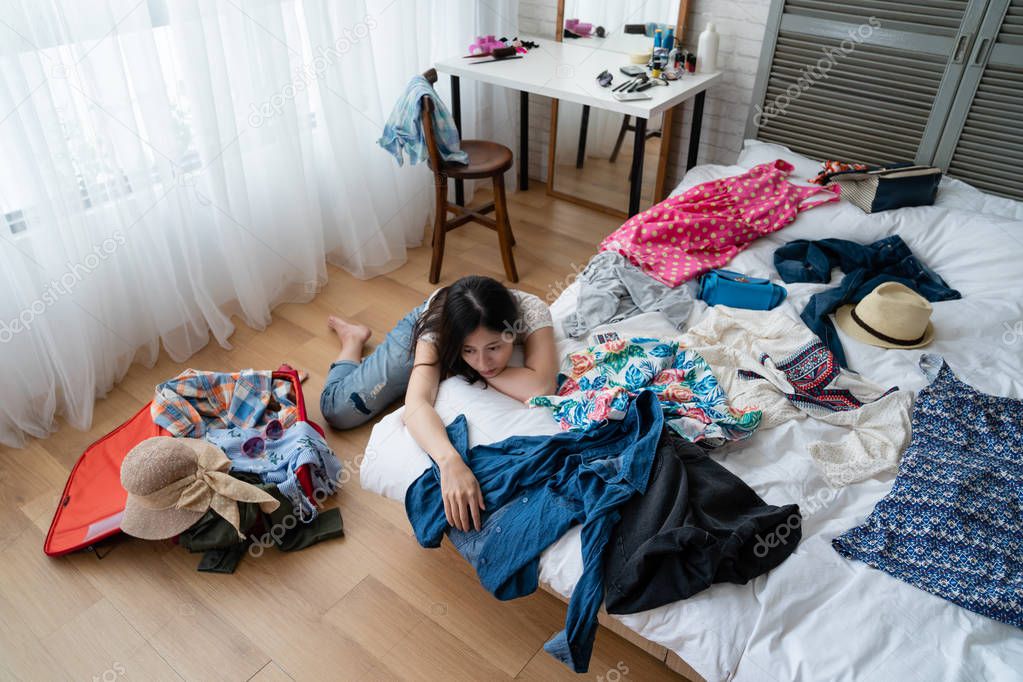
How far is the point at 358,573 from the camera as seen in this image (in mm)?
1852

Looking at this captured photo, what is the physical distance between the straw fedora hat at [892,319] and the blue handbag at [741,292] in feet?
0.68

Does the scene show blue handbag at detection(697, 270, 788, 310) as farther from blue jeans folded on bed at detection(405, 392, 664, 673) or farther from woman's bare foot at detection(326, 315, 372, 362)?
woman's bare foot at detection(326, 315, 372, 362)

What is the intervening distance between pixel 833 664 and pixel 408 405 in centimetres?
105

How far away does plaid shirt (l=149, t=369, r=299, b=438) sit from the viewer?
81.6 inches

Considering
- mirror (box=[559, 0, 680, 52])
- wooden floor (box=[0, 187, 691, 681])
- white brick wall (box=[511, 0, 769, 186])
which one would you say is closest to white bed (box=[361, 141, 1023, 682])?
wooden floor (box=[0, 187, 691, 681])

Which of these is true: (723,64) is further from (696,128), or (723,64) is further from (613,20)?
(613,20)

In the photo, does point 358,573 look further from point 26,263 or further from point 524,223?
point 524,223

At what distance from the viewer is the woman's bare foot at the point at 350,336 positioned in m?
2.46

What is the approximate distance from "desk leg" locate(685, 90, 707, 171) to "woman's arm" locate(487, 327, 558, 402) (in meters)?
1.62

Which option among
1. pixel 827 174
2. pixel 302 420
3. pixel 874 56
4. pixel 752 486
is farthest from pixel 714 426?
pixel 874 56

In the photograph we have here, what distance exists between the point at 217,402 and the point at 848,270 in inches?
77.7

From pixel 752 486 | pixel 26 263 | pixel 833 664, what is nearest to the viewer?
pixel 833 664

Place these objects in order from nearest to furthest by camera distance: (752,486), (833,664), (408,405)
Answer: (833,664) < (752,486) < (408,405)

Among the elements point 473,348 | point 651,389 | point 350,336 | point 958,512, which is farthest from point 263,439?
point 958,512
